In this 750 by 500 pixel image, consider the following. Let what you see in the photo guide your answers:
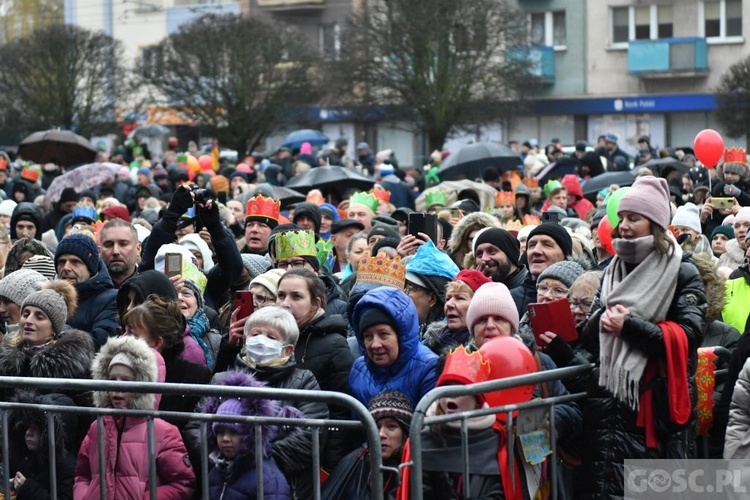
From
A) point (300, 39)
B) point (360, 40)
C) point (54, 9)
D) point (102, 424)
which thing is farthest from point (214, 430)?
point (54, 9)

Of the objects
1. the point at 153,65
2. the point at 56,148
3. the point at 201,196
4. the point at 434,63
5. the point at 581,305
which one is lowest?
the point at 581,305

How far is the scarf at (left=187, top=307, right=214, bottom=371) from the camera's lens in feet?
26.3

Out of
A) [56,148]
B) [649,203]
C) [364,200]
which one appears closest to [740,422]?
[649,203]

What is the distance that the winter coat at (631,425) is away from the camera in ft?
21.2

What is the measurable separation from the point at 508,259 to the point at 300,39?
1329 inches

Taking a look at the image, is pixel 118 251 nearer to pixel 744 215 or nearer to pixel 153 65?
pixel 744 215

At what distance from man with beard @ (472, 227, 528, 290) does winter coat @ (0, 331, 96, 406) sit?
2.52 meters

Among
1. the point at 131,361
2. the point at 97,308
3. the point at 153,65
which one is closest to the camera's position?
the point at 131,361

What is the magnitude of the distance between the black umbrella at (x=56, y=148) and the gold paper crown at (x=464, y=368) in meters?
18.4

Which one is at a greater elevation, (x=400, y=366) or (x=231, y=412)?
(x=400, y=366)

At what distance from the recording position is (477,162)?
21.2 meters

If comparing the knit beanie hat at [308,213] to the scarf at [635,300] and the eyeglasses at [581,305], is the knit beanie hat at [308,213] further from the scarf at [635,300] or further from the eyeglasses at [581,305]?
the scarf at [635,300]

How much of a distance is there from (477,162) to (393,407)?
15.1 m

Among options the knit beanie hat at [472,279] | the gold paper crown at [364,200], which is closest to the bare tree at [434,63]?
the gold paper crown at [364,200]
